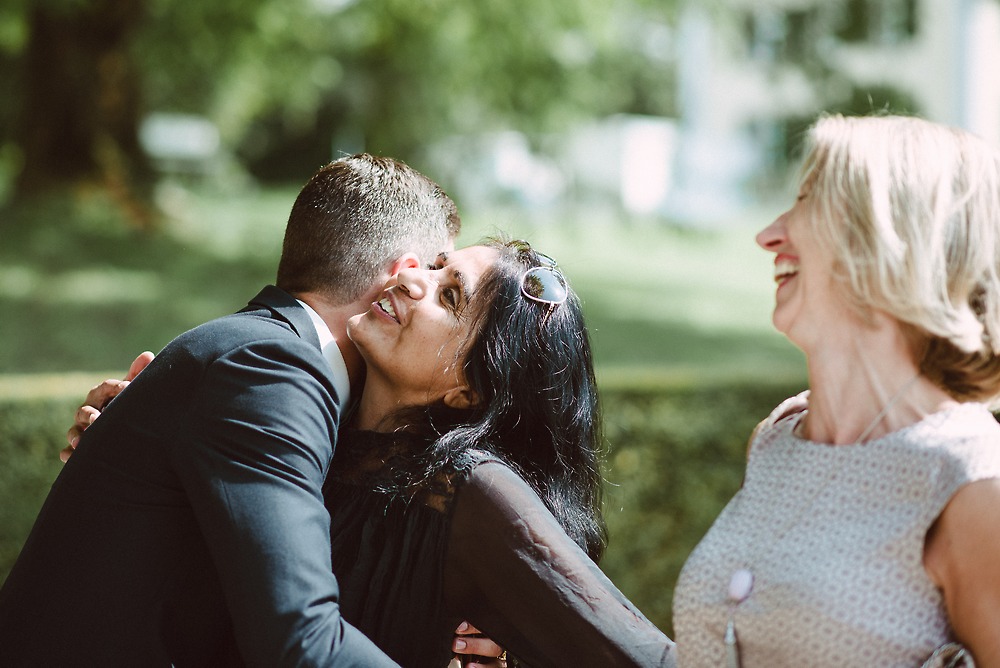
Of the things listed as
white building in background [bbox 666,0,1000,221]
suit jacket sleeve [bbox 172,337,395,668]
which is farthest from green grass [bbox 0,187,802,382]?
suit jacket sleeve [bbox 172,337,395,668]

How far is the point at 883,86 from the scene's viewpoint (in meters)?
11.2

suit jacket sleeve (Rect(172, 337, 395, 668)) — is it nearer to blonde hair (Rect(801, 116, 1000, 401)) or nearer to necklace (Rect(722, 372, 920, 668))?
necklace (Rect(722, 372, 920, 668))

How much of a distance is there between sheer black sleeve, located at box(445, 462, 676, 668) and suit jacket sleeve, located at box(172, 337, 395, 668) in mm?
288

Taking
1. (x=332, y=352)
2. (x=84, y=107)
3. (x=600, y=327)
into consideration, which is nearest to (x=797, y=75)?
(x=600, y=327)

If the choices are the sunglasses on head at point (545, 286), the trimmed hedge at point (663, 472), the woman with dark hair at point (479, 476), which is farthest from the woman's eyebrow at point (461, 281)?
the trimmed hedge at point (663, 472)

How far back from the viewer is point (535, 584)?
2.13m

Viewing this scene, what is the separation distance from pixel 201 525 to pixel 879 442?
4.07 feet

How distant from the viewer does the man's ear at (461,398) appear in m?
2.53

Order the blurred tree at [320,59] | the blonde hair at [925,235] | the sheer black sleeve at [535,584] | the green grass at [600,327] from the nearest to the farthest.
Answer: the blonde hair at [925,235] → the sheer black sleeve at [535,584] → the green grass at [600,327] → the blurred tree at [320,59]

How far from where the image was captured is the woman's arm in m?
1.62

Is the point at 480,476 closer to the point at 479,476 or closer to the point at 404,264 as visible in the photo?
the point at 479,476

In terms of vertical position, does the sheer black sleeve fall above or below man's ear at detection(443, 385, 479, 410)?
below

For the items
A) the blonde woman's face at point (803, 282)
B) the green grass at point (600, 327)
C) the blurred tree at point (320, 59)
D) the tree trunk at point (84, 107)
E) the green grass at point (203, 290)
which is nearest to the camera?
the blonde woman's face at point (803, 282)

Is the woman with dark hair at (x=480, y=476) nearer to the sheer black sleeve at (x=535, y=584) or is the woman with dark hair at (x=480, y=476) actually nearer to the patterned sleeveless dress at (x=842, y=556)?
the sheer black sleeve at (x=535, y=584)
